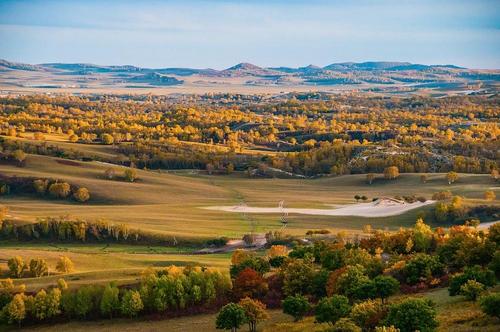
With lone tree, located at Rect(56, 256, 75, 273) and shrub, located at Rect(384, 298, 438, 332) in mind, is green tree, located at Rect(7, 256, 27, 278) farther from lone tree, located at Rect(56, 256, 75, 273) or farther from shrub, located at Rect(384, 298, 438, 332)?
shrub, located at Rect(384, 298, 438, 332)

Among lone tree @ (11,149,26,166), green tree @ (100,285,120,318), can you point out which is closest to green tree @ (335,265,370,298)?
green tree @ (100,285,120,318)

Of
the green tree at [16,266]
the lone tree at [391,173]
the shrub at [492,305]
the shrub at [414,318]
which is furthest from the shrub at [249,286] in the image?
the lone tree at [391,173]

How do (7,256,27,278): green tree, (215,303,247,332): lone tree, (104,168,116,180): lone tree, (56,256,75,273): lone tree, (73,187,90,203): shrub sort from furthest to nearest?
(104,168,116,180): lone tree
(73,187,90,203): shrub
(56,256,75,273): lone tree
(7,256,27,278): green tree
(215,303,247,332): lone tree

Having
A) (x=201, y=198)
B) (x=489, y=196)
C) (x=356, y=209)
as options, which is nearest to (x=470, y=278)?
(x=356, y=209)

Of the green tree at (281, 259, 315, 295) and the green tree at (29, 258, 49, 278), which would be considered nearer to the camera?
the green tree at (281, 259, 315, 295)

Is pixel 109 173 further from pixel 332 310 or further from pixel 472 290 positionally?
pixel 472 290

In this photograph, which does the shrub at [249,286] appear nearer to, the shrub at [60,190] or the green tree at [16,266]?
the green tree at [16,266]
